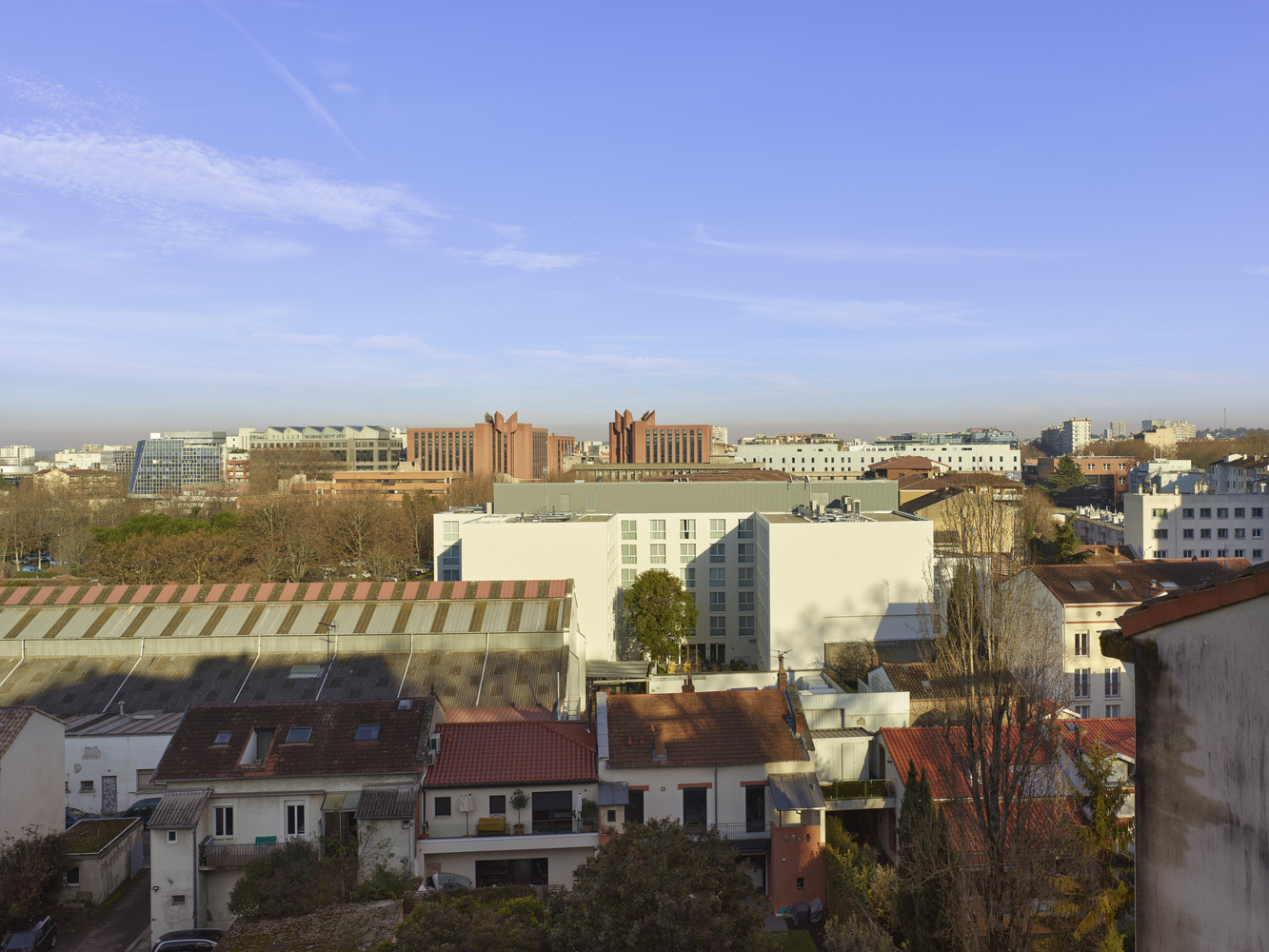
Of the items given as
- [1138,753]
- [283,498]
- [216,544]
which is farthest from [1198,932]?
[283,498]

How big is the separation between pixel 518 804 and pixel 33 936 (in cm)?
922

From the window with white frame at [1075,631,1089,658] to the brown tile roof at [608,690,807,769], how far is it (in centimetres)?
1475

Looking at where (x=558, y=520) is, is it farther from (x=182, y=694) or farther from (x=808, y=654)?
(x=182, y=694)

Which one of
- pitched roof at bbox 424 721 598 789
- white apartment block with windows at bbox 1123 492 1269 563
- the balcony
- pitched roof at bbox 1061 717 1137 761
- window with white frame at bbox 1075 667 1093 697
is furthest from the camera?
white apartment block with windows at bbox 1123 492 1269 563

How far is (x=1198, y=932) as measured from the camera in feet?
15.6

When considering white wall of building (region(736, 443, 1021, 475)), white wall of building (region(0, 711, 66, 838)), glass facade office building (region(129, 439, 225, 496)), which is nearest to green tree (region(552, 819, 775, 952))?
white wall of building (region(0, 711, 66, 838))

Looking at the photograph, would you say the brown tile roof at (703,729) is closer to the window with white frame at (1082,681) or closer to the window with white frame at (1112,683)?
the window with white frame at (1082,681)

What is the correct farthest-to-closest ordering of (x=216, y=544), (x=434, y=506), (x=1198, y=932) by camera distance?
(x=434, y=506)
(x=216, y=544)
(x=1198, y=932)

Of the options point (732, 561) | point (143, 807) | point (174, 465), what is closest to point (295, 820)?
point (143, 807)

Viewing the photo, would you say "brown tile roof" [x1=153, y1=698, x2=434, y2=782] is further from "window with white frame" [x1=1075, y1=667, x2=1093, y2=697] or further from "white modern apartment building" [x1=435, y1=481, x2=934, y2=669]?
"window with white frame" [x1=1075, y1=667, x2=1093, y2=697]

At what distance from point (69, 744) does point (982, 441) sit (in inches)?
5311

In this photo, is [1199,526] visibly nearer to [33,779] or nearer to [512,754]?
[512,754]

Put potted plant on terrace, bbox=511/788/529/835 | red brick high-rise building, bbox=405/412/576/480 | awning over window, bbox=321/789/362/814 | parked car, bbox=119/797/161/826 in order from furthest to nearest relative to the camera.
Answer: red brick high-rise building, bbox=405/412/576/480 → parked car, bbox=119/797/161/826 → potted plant on terrace, bbox=511/788/529/835 → awning over window, bbox=321/789/362/814

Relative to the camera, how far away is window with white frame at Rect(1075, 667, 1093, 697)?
28.9 m
